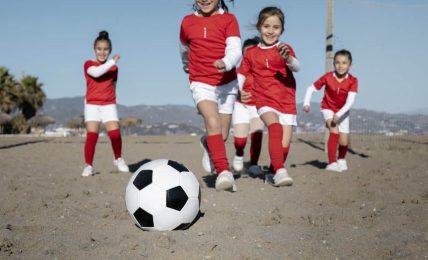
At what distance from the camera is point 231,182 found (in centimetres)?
420

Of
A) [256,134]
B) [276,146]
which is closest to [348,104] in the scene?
[256,134]

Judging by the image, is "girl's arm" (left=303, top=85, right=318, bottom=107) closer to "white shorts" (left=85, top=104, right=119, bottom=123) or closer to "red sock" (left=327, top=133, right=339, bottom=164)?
"red sock" (left=327, top=133, right=339, bottom=164)

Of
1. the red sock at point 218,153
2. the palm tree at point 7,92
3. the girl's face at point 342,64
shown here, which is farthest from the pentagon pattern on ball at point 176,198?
the palm tree at point 7,92

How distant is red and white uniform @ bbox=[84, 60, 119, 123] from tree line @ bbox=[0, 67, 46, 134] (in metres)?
30.9

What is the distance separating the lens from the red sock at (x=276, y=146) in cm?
505

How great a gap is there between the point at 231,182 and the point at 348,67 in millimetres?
3674

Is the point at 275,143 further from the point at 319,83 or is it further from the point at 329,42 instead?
the point at 329,42

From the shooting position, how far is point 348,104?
6848 millimetres

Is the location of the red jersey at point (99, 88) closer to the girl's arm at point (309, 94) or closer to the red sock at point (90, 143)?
the red sock at point (90, 143)

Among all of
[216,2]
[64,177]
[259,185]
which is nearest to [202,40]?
[216,2]

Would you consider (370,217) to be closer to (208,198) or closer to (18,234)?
(208,198)

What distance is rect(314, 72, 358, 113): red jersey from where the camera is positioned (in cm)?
694

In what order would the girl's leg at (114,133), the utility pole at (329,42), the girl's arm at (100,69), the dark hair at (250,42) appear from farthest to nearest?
the utility pole at (329,42), the dark hair at (250,42), the girl's leg at (114,133), the girl's arm at (100,69)

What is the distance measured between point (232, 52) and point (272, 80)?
3.58 feet
